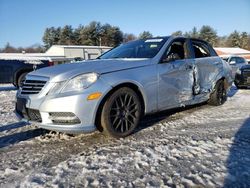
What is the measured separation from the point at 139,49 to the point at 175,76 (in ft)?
2.73

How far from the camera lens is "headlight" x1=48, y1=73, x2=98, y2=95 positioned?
164 inches

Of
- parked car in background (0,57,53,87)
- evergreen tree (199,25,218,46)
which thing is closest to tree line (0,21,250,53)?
evergreen tree (199,25,218,46)

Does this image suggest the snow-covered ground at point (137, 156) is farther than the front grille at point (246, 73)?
No

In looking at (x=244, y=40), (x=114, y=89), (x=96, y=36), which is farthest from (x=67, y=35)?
(x=114, y=89)

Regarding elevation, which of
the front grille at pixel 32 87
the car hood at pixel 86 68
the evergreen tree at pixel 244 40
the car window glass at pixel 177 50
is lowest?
the front grille at pixel 32 87

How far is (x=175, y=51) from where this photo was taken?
5.82 m

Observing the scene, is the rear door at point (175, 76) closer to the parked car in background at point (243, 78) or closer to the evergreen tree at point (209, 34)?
the parked car in background at point (243, 78)

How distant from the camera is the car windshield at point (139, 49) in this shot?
5.41m

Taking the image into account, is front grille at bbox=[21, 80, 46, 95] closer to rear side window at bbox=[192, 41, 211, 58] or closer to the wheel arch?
the wheel arch

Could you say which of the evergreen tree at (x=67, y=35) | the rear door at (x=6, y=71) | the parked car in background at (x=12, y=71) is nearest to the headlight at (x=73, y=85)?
the parked car in background at (x=12, y=71)

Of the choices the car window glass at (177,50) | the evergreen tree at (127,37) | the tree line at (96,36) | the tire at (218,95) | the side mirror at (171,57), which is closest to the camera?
the side mirror at (171,57)

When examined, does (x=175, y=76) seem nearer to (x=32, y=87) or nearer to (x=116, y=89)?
(x=116, y=89)

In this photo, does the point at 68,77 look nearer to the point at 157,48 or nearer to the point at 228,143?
the point at 157,48

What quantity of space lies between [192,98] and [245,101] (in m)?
2.69
